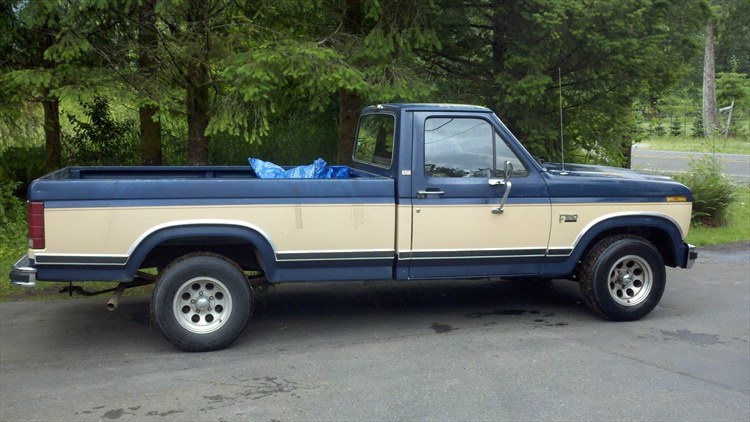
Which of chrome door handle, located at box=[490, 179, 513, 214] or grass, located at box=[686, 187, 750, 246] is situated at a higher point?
chrome door handle, located at box=[490, 179, 513, 214]

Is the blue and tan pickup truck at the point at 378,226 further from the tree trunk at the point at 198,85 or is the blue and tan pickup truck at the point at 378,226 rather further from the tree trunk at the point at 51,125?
the tree trunk at the point at 51,125

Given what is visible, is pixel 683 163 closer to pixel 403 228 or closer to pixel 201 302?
pixel 403 228

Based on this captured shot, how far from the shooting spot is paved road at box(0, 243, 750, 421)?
16.1 ft

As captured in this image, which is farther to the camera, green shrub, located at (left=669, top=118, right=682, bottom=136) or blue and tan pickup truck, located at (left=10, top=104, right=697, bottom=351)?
green shrub, located at (left=669, top=118, right=682, bottom=136)

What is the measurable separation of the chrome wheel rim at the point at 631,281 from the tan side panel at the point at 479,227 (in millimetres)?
823

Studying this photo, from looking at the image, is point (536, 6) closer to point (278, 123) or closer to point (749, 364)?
point (278, 123)

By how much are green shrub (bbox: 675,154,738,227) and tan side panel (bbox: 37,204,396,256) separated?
770 centimetres

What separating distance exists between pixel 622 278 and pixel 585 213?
737mm

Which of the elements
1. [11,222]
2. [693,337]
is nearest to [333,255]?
[693,337]

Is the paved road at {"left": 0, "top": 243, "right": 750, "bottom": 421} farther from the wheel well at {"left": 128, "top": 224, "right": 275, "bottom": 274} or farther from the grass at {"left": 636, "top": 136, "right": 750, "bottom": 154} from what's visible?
the grass at {"left": 636, "top": 136, "right": 750, "bottom": 154}

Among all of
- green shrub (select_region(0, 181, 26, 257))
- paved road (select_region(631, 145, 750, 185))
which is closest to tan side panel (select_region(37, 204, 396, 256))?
green shrub (select_region(0, 181, 26, 257))

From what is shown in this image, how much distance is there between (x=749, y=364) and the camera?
5879 millimetres

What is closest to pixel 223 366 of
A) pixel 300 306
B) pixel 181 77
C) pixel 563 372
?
pixel 300 306

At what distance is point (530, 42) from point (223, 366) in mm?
6230
